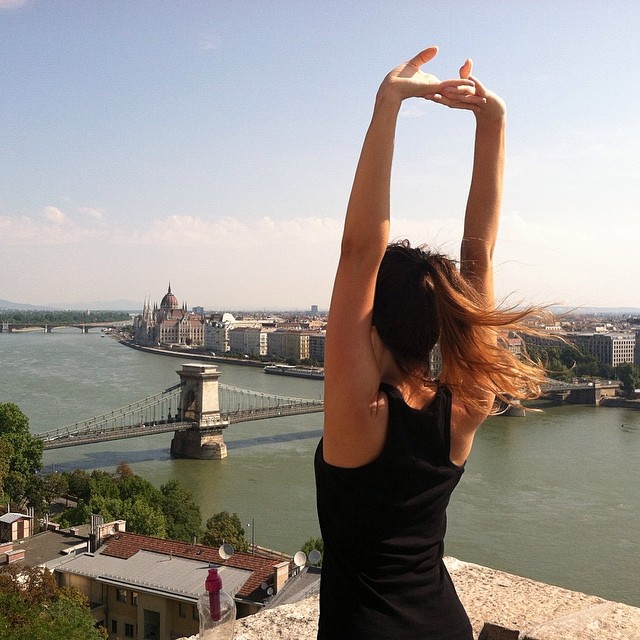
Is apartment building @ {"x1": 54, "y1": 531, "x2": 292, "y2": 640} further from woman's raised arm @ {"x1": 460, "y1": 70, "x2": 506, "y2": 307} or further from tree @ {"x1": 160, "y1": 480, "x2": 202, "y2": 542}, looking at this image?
woman's raised arm @ {"x1": 460, "y1": 70, "x2": 506, "y2": 307}

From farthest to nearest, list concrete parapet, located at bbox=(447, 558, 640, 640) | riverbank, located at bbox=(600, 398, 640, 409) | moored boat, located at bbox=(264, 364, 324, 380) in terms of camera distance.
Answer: moored boat, located at bbox=(264, 364, 324, 380)
riverbank, located at bbox=(600, 398, 640, 409)
concrete parapet, located at bbox=(447, 558, 640, 640)

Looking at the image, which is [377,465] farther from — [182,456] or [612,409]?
[612,409]

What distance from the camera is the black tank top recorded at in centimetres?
44

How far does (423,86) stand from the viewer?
437mm

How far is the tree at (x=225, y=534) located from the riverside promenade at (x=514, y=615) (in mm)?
4940

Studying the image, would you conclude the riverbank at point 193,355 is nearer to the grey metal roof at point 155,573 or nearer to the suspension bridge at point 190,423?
the suspension bridge at point 190,423

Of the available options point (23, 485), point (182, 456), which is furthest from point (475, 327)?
point (182, 456)

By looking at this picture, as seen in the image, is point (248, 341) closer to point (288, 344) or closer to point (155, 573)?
point (288, 344)

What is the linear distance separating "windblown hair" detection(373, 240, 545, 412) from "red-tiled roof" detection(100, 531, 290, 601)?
4293 mm

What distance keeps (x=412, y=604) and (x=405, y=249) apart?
0.21 m

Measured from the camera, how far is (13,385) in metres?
18.0

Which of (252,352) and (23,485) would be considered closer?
(23,485)

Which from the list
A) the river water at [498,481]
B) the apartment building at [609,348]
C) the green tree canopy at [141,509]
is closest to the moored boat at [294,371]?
the river water at [498,481]

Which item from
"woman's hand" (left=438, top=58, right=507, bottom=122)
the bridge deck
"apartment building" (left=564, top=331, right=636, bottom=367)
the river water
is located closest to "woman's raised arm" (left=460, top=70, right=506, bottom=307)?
"woman's hand" (left=438, top=58, right=507, bottom=122)
